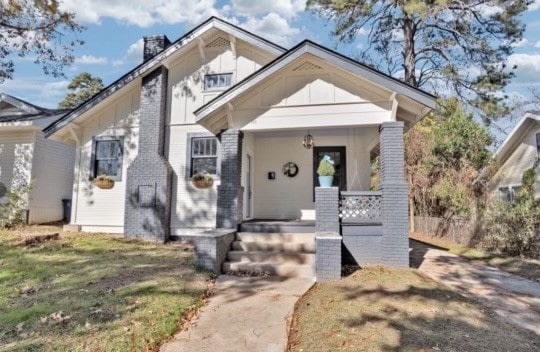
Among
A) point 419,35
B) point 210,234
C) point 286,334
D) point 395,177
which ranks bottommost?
point 286,334

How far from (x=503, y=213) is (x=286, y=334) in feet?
32.4

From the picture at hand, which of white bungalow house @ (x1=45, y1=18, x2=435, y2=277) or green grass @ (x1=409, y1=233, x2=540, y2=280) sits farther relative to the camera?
green grass @ (x1=409, y1=233, x2=540, y2=280)

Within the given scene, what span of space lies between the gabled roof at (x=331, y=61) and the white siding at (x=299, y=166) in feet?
9.33

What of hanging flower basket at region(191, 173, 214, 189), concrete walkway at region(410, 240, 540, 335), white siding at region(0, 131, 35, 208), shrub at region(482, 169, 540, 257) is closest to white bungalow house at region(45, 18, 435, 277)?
hanging flower basket at region(191, 173, 214, 189)

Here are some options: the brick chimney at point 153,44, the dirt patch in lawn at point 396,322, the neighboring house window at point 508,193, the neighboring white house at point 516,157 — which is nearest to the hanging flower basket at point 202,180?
the brick chimney at point 153,44

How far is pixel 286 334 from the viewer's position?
4.17 m

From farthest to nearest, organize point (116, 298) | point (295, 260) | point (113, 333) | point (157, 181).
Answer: point (157, 181) → point (295, 260) → point (116, 298) → point (113, 333)

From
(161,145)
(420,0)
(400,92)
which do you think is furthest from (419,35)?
(161,145)

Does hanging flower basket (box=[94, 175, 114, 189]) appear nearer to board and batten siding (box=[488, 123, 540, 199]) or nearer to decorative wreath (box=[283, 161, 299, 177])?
decorative wreath (box=[283, 161, 299, 177])

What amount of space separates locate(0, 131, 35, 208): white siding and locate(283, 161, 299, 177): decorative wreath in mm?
9360

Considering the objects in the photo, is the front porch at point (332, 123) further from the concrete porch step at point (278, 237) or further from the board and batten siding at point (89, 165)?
the board and batten siding at point (89, 165)

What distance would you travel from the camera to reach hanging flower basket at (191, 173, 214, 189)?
10.6 m

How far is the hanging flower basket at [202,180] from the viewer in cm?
1064

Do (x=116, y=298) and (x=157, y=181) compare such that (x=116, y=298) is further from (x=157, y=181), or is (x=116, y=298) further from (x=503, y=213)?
(x=503, y=213)
